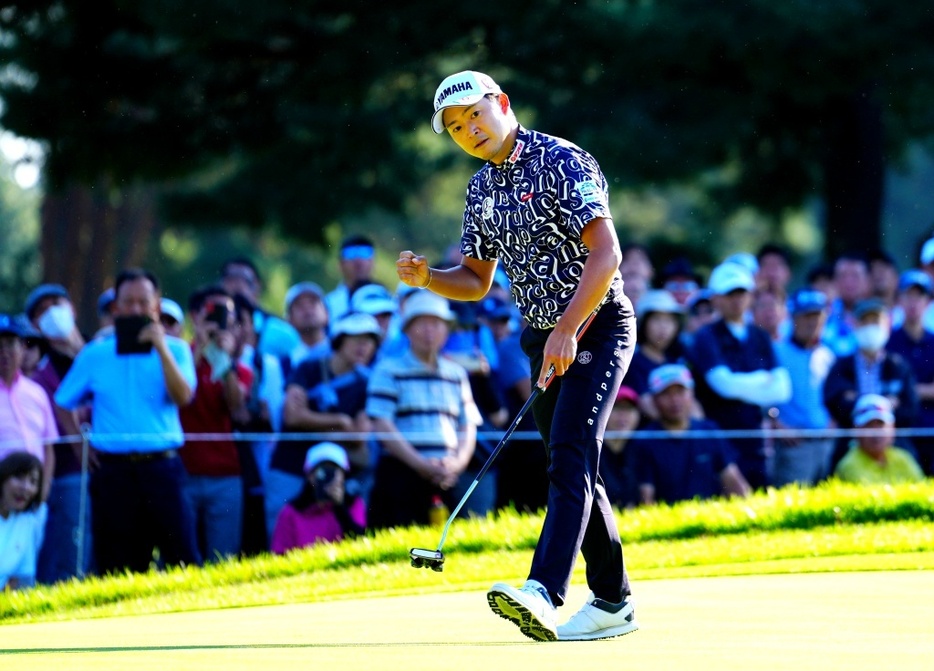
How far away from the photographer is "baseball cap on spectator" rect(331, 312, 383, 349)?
10.3 m

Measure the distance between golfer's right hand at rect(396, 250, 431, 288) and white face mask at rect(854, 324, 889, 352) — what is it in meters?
6.17

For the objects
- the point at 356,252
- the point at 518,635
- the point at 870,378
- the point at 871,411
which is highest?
the point at 356,252

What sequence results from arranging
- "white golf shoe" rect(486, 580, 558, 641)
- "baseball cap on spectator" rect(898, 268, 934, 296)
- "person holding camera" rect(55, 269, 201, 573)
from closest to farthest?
Result: "white golf shoe" rect(486, 580, 558, 641), "person holding camera" rect(55, 269, 201, 573), "baseball cap on spectator" rect(898, 268, 934, 296)

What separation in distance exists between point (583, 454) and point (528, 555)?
10.5ft

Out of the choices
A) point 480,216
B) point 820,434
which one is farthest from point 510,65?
point 480,216

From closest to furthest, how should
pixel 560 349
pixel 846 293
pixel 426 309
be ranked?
pixel 560 349, pixel 426 309, pixel 846 293

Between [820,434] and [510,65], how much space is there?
7.96 meters

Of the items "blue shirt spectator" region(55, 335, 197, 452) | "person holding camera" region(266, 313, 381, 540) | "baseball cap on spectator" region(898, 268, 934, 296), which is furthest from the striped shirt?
"baseball cap on spectator" region(898, 268, 934, 296)

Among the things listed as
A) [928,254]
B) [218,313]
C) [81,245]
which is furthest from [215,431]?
[81,245]

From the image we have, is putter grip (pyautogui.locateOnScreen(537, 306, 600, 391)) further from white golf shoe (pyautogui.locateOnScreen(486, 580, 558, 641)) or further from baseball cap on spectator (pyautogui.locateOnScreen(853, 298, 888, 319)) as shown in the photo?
baseball cap on spectator (pyautogui.locateOnScreen(853, 298, 888, 319))

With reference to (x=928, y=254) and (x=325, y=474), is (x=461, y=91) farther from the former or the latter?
(x=928, y=254)

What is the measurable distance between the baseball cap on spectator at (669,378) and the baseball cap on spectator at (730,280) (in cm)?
103

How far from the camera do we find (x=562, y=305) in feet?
17.9

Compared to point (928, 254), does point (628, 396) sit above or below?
below
